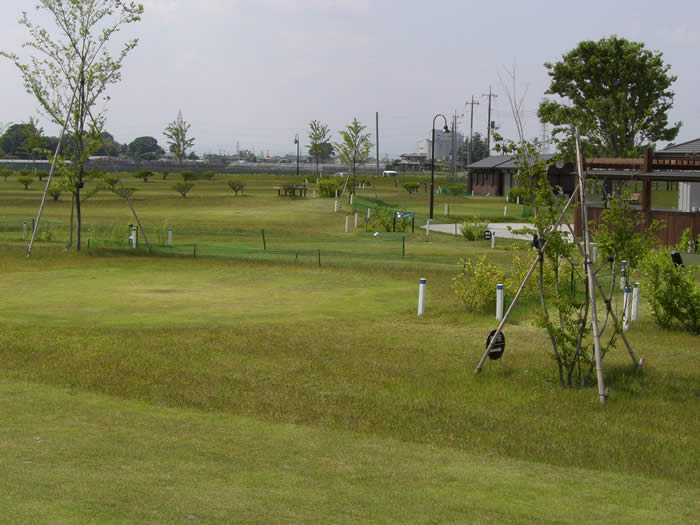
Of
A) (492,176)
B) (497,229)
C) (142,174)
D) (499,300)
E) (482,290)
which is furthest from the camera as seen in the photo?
(142,174)

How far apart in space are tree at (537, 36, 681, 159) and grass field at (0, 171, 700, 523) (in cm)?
4083

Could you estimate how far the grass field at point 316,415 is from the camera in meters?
7.45

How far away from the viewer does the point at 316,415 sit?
11.0 metres

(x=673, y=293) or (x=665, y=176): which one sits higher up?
(x=665, y=176)

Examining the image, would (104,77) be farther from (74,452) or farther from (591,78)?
(591,78)

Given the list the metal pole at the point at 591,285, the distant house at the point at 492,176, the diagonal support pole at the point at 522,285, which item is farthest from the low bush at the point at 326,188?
the metal pole at the point at 591,285

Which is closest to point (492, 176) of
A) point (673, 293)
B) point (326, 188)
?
point (326, 188)

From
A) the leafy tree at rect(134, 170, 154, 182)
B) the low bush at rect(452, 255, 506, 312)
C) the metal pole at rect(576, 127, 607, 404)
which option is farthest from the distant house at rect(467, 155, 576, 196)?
the metal pole at rect(576, 127, 607, 404)

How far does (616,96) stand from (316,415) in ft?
173

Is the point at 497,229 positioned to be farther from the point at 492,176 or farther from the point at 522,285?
the point at 492,176

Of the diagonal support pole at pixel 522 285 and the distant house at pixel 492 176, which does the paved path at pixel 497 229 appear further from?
the distant house at pixel 492 176

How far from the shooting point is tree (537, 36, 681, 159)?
58.0 metres

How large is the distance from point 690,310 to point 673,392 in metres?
4.69

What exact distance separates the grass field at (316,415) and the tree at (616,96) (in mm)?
40833
